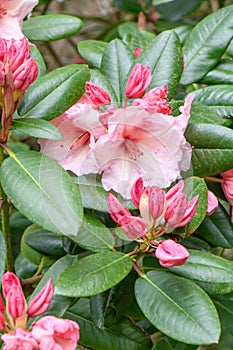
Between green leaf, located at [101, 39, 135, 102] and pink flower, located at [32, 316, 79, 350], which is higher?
green leaf, located at [101, 39, 135, 102]

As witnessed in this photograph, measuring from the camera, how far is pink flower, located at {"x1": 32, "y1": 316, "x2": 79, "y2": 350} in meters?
0.77

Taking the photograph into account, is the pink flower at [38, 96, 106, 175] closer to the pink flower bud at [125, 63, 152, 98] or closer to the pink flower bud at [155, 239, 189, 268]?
the pink flower bud at [125, 63, 152, 98]

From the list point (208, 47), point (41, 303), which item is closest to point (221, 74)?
point (208, 47)

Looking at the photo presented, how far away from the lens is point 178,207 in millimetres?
914

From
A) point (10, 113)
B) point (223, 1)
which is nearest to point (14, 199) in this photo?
point (10, 113)

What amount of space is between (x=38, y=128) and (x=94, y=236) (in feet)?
0.59

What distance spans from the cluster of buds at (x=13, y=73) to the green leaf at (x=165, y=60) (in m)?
0.29

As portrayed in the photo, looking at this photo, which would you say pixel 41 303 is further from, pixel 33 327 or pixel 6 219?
pixel 6 219

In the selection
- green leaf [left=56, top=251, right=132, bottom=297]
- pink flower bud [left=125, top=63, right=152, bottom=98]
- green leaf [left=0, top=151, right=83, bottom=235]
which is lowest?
green leaf [left=56, top=251, right=132, bottom=297]

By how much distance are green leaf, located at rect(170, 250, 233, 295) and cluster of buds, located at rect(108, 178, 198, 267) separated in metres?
0.06

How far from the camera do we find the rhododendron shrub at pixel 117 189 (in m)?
0.88

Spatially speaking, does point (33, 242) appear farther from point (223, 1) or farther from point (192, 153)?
point (223, 1)

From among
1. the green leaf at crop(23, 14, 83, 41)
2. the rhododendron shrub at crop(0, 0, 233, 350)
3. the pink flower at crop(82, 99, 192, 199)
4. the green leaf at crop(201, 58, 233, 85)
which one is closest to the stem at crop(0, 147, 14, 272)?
the rhododendron shrub at crop(0, 0, 233, 350)

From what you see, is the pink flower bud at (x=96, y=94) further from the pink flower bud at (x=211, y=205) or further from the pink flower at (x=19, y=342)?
the pink flower at (x=19, y=342)
